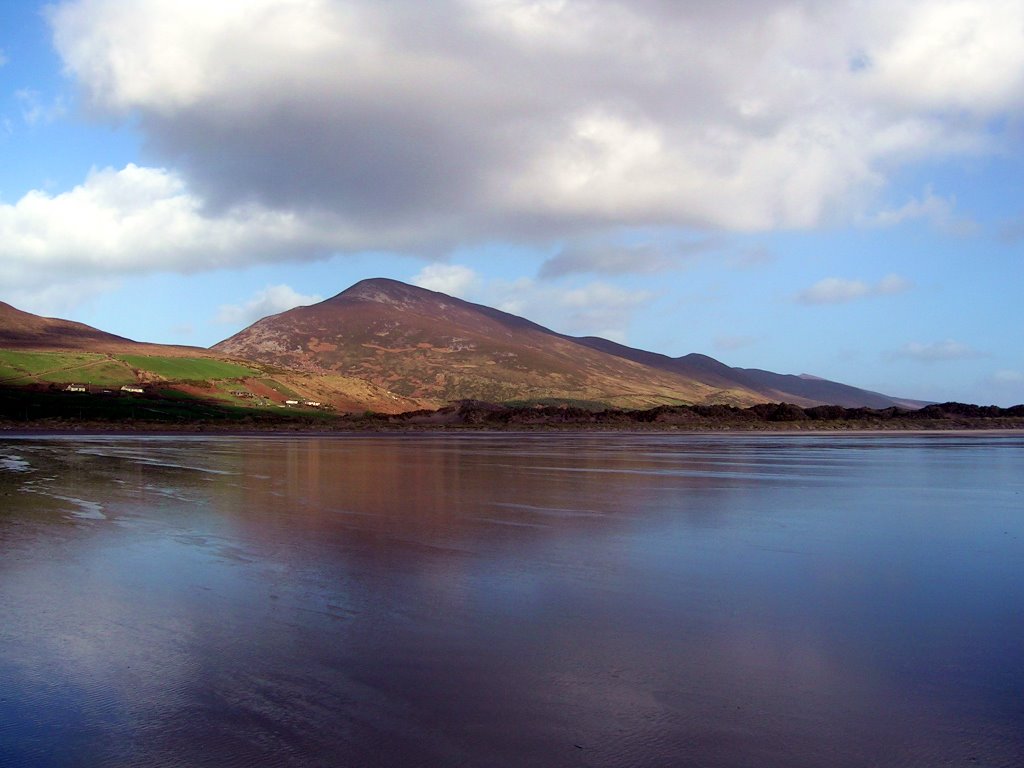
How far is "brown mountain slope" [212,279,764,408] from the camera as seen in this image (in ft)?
442

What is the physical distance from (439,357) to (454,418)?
2654 inches

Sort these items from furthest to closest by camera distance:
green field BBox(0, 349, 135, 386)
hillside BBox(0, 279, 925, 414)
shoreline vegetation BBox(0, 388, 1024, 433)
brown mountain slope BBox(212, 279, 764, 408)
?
brown mountain slope BBox(212, 279, 764, 408) → hillside BBox(0, 279, 925, 414) → green field BBox(0, 349, 135, 386) → shoreline vegetation BBox(0, 388, 1024, 433)

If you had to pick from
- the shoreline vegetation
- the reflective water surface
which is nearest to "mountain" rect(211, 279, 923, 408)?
the shoreline vegetation

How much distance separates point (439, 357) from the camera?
145625 millimetres

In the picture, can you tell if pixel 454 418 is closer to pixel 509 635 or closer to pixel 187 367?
pixel 187 367

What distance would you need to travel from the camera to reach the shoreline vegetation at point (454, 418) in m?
63.5

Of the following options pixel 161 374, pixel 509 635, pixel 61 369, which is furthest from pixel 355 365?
pixel 509 635

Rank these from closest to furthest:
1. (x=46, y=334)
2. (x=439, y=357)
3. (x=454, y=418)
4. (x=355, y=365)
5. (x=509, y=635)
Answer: (x=509, y=635) < (x=454, y=418) < (x=46, y=334) < (x=355, y=365) < (x=439, y=357)

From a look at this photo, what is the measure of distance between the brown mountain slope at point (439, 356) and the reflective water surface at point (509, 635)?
113m

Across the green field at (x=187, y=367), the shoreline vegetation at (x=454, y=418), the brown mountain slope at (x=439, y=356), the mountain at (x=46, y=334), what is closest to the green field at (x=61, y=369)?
the green field at (x=187, y=367)

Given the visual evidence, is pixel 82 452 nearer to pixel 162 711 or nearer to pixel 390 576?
pixel 390 576

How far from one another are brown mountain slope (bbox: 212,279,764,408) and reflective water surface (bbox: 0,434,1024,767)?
113 metres

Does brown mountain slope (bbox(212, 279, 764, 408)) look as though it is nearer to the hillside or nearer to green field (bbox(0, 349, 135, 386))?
the hillside

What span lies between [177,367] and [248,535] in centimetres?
8423
